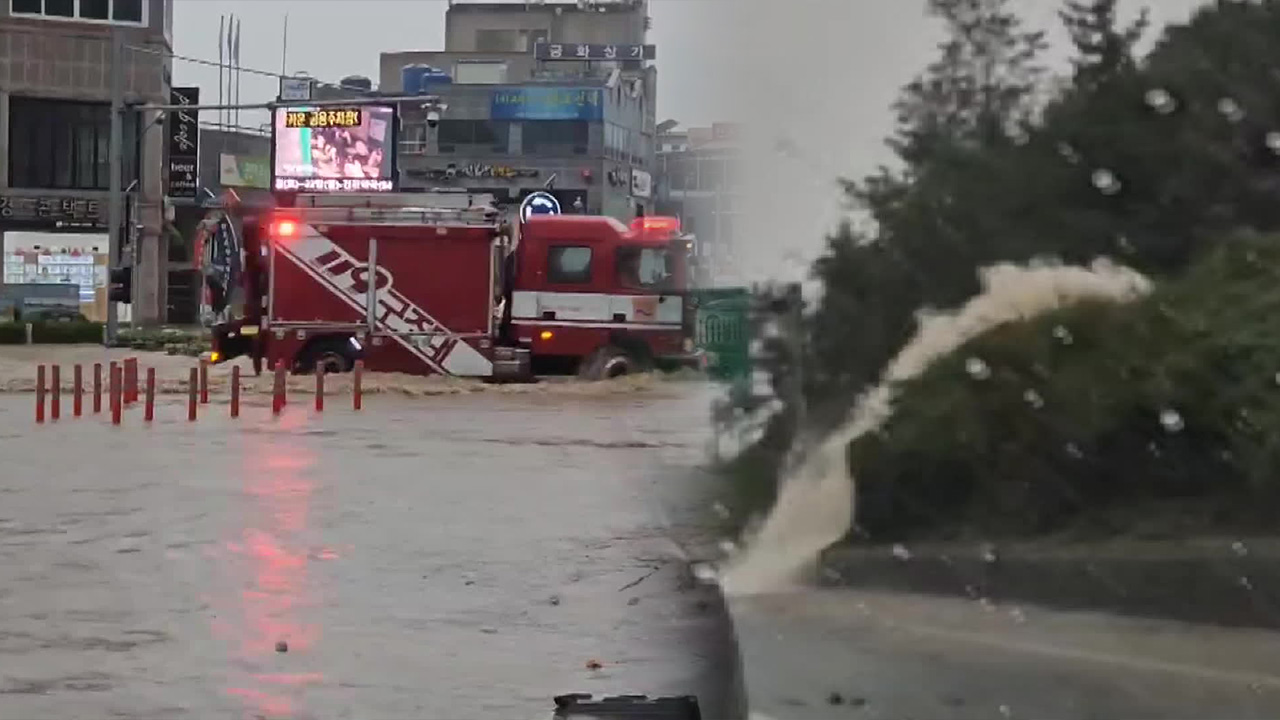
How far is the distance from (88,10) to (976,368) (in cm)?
4866

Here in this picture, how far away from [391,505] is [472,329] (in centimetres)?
1203

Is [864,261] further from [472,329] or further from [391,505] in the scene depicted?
[472,329]

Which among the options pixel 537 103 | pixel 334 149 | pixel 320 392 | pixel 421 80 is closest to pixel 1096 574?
pixel 320 392

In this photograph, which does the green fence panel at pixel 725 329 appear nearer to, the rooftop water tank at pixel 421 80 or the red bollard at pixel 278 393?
the red bollard at pixel 278 393

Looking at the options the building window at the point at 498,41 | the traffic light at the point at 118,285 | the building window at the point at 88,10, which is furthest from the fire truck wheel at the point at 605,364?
the building window at the point at 88,10

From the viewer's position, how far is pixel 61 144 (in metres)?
47.6

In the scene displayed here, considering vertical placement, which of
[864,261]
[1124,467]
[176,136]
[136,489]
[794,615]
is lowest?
[136,489]

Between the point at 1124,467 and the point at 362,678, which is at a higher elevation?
the point at 1124,467

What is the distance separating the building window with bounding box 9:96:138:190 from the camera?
4722 centimetres

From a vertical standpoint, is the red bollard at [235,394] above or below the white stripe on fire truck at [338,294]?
below

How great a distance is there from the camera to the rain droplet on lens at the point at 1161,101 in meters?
2.31

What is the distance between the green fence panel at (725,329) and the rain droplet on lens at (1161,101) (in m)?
0.65

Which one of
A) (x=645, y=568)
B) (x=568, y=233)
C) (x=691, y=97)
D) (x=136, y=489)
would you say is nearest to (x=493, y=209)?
(x=568, y=233)

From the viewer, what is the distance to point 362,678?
21.0 ft
